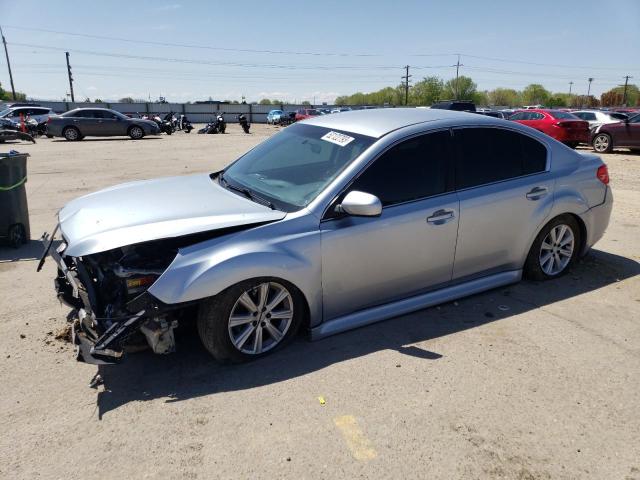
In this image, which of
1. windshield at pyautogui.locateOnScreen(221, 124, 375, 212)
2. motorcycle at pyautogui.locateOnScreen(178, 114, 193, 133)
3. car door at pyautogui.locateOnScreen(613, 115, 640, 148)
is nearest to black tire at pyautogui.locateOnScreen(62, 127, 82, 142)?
motorcycle at pyautogui.locateOnScreen(178, 114, 193, 133)

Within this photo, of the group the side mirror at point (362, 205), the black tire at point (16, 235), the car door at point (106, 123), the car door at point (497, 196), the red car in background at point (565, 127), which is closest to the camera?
the side mirror at point (362, 205)

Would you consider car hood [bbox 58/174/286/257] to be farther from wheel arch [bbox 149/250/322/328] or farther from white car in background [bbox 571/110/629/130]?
white car in background [bbox 571/110/629/130]

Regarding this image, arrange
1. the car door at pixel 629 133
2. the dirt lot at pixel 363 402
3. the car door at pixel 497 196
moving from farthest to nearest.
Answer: the car door at pixel 629 133 < the car door at pixel 497 196 < the dirt lot at pixel 363 402

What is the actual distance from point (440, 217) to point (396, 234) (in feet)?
1.44

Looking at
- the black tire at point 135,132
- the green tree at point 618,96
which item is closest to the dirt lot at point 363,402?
the black tire at point 135,132

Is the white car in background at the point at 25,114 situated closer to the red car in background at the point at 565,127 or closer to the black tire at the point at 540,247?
the red car in background at the point at 565,127

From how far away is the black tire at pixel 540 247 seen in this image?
4555 millimetres

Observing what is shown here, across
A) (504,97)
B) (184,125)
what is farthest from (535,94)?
(184,125)

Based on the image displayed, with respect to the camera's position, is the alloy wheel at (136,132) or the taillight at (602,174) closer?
the taillight at (602,174)

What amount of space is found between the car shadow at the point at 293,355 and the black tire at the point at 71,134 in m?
22.4

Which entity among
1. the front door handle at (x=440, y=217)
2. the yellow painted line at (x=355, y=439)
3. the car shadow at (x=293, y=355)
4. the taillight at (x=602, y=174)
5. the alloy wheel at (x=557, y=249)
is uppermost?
the taillight at (x=602, y=174)

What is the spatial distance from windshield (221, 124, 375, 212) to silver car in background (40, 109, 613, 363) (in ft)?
0.05

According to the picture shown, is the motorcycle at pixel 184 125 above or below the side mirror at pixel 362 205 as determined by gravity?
below

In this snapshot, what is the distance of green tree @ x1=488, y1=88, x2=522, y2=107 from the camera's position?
128625 mm
